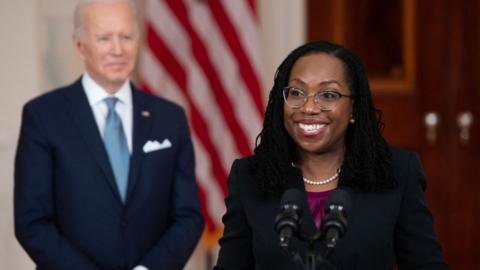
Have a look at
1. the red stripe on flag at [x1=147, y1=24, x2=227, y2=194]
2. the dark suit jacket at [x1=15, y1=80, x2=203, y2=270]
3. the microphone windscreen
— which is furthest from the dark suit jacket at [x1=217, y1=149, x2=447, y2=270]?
the red stripe on flag at [x1=147, y1=24, x2=227, y2=194]

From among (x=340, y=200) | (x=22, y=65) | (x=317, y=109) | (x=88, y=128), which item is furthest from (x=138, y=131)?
(x=22, y=65)

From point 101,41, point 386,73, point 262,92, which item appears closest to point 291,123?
point 101,41

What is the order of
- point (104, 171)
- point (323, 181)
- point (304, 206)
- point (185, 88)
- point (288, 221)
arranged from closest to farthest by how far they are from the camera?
point (288, 221), point (304, 206), point (323, 181), point (104, 171), point (185, 88)

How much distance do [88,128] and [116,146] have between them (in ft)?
0.38

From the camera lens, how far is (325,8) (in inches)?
259

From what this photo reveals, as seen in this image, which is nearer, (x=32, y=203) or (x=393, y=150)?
(x=393, y=150)

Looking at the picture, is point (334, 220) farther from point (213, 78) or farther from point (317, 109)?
point (213, 78)

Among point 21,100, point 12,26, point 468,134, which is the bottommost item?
point 468,134

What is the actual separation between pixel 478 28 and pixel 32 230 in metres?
3.27

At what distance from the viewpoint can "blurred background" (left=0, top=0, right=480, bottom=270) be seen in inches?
232

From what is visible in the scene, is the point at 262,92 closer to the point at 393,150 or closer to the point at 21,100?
the point at 21,100

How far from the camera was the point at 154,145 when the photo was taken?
431 cm

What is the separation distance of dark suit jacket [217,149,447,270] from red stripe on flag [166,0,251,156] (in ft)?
8.81

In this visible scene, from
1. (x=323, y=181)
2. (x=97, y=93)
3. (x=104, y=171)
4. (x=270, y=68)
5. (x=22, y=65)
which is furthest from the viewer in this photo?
(x=270, y=68)
